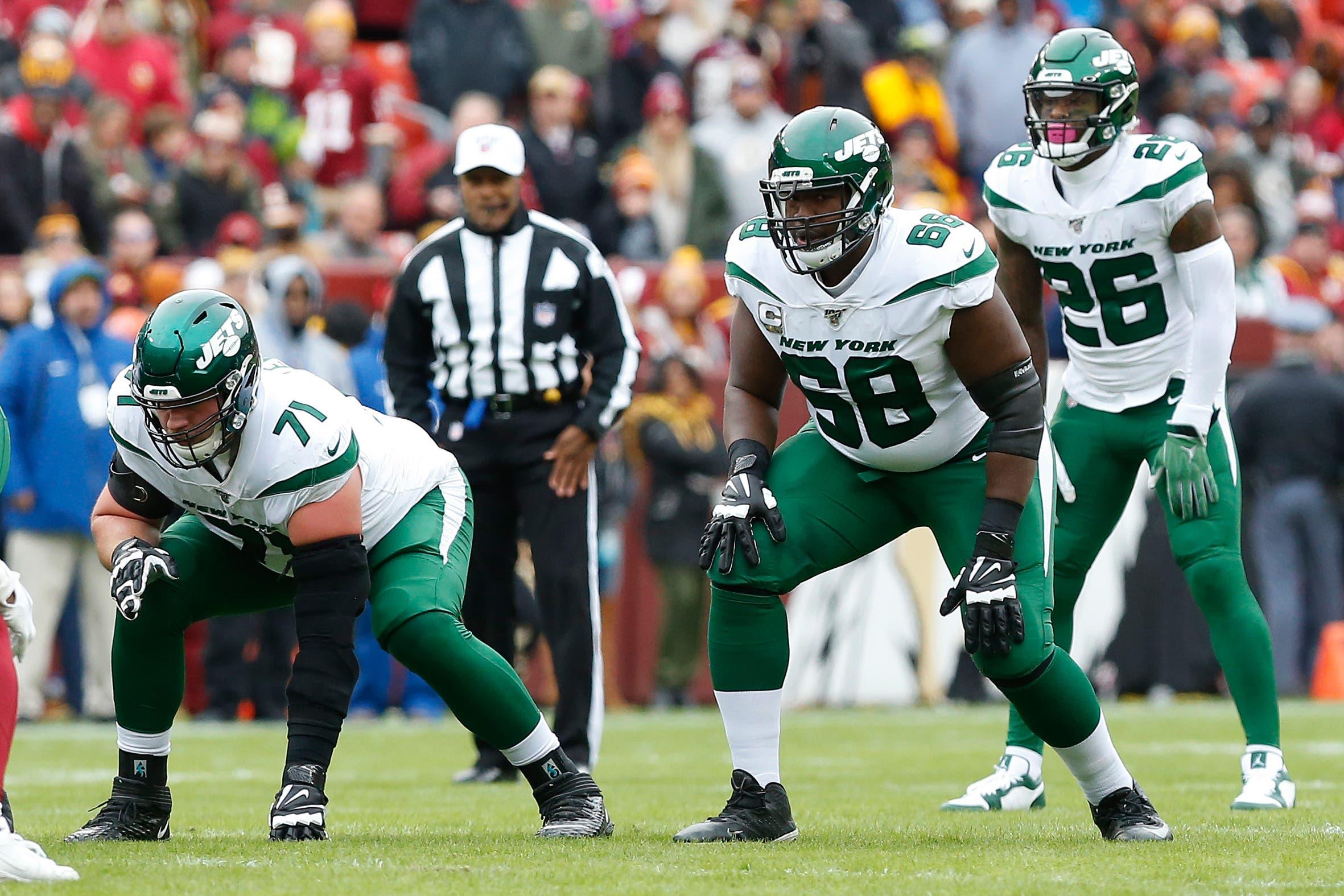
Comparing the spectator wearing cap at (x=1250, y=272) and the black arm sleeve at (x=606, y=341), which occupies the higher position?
the spectator wearing cap at (x=1250, y=272)

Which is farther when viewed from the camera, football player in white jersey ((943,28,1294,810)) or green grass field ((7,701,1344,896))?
football player in white jersey ((943,28,1294,810))

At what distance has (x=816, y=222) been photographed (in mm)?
4566

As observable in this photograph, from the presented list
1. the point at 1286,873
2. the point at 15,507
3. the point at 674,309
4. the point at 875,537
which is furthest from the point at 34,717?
the point at 1286,873

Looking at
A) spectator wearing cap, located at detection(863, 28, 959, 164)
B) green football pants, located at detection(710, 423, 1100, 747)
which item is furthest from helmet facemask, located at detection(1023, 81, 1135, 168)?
spectator wearing cap, located at detection(863, 28, 959, 164)

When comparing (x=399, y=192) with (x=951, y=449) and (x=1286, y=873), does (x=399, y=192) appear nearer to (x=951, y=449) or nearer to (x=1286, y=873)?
(x=951, y=449)

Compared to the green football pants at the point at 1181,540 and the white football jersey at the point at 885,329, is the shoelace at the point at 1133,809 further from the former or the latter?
the green football pants at the point at 1181,540

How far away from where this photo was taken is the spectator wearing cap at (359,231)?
11.6 meters

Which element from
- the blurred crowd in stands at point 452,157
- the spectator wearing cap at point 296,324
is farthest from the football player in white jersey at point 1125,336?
the blurred crowd in stands at point 452,157

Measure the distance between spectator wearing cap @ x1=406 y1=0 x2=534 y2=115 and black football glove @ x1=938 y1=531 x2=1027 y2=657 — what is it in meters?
9.56

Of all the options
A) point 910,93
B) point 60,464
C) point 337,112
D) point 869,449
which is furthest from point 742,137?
point 869,449

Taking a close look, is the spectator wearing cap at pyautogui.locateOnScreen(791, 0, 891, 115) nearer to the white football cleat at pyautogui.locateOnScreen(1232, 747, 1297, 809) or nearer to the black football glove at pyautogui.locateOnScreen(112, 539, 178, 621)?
the white football cleat at pyautogui.locateOnScreen(1232, 747, 1297, 809)

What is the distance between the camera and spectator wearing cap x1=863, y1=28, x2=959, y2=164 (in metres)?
14.4

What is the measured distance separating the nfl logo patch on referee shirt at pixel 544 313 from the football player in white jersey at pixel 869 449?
2173 mm

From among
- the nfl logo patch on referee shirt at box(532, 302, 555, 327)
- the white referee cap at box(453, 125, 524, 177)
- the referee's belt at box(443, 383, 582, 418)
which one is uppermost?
the white referee cap at box(453, 125, 524, 177)
